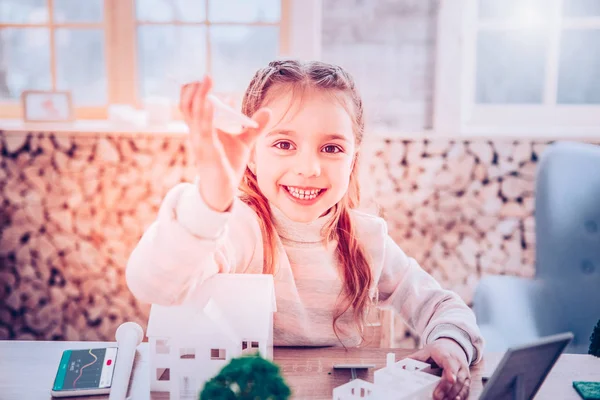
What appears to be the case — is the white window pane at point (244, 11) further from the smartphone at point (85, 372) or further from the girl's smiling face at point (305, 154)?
the smartphone at point (85, 372)

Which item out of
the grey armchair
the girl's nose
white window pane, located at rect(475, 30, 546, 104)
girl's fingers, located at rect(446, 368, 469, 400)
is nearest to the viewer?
girl's fingers, located at rect(446, 368, 469, 400)

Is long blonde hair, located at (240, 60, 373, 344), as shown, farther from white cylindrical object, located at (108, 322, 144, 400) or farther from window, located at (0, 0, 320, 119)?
window, located at (0, 0, 320, 119)

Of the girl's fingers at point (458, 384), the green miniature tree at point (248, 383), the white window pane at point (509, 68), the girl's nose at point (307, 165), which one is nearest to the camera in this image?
the green miniature tree at point (248, 383)

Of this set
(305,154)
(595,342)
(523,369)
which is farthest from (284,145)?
(595,342)

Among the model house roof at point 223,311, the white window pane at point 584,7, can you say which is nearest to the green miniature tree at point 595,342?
the model house roof at point 223,311

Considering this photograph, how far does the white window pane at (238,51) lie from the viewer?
2494mm

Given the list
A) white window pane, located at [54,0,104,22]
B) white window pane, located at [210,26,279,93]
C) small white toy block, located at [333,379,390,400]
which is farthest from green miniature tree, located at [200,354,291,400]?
white window pane, located at [54,0,104,22]

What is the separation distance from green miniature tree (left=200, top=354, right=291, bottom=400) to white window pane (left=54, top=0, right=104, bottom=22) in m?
A: 2.25

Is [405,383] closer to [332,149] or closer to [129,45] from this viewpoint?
[332,149]

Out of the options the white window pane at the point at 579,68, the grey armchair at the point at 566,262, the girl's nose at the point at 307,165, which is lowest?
the grey armchair at the point at 566,262

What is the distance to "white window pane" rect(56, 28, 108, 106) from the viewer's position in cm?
251

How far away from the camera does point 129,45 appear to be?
2.47m

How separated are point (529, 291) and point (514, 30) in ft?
4.29

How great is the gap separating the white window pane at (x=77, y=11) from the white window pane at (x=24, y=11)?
60mm
